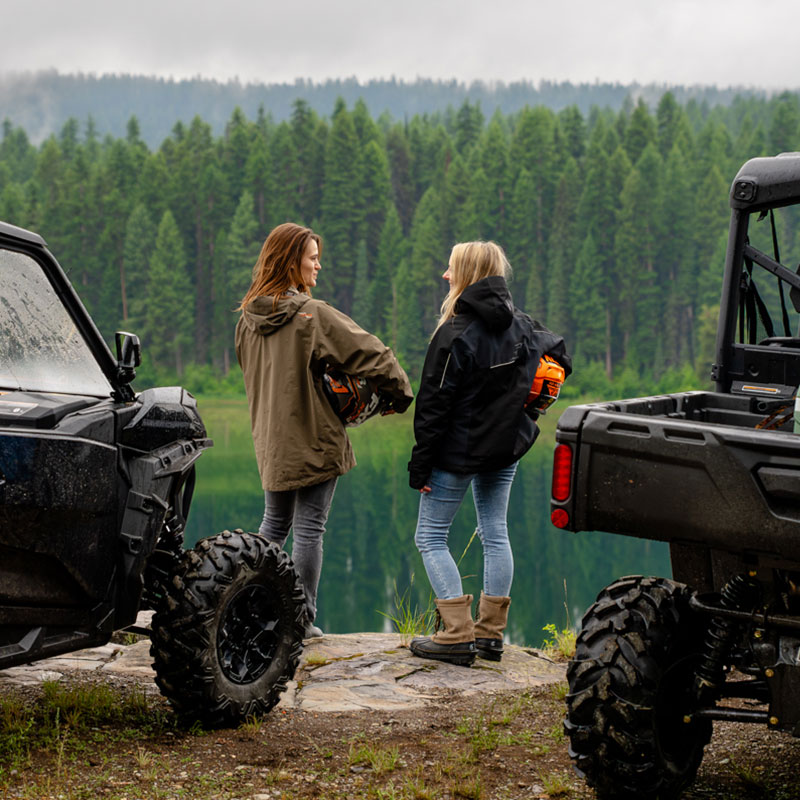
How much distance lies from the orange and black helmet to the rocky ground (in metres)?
1.20

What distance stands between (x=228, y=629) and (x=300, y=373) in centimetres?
122

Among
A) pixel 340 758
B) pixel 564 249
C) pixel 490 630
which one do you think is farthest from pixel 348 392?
pixel 564 249

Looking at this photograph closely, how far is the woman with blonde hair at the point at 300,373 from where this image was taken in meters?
5.18

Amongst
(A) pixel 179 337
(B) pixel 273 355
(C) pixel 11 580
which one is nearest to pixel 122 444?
(C) pixel 11 580

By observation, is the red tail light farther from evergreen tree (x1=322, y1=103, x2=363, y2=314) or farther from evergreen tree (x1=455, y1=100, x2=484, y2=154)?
evergreen tree (x1=455, y1=100, x2=484, y2=154)

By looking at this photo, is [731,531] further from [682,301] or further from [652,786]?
[682,301]

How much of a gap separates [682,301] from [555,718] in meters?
76.6

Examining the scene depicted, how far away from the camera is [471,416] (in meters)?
5.12

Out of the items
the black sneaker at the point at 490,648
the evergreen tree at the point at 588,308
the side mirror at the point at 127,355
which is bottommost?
the black sneaker at the point at 490,648

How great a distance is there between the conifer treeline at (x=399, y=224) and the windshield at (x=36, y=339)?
233ft

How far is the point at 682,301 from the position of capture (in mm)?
78812

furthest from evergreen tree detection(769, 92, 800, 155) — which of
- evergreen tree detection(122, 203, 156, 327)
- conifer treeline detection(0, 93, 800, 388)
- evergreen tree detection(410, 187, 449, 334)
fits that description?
evergreen tree detection(122, 203, 156, 327)

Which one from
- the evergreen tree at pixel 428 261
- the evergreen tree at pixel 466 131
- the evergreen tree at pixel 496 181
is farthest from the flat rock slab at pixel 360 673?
the evergreen tree at pixel 466 131

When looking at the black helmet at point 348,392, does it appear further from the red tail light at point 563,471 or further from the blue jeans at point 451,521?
the red tail light at point 563,471
